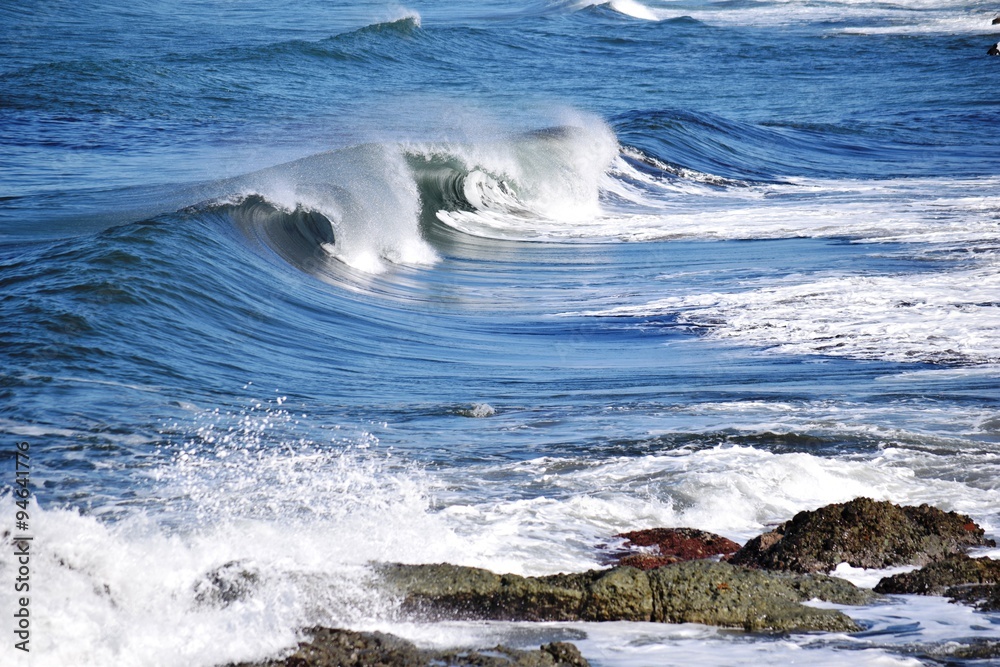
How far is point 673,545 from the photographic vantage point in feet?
14.2

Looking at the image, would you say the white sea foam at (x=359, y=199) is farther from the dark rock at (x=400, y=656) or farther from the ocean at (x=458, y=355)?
the dark rock at (x=400, y=656)

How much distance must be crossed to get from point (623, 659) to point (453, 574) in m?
0.70

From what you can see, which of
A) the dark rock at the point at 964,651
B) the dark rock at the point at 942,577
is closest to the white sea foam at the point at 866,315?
the dark rock at the point at 942,577

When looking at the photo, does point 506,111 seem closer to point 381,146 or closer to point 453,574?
point 381,146

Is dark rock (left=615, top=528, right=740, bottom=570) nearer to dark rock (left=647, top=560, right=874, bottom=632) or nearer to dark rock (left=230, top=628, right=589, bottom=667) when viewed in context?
dark rock (left=647, top=560, right=874, bottom=632)

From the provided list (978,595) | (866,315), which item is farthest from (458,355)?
(978,595)

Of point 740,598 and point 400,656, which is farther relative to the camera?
point 740,598

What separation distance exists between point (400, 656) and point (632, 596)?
0.84m

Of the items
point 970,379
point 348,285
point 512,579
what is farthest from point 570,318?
point 512,579

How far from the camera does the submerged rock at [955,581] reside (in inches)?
144

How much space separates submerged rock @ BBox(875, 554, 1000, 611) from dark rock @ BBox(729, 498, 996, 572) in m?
0.26

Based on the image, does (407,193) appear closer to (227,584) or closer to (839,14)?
(227,584)

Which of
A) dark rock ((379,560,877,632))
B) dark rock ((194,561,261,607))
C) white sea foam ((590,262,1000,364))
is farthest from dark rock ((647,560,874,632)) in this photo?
white sea foam ((590,262,1000,364))

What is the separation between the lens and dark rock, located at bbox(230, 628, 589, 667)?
311cm
